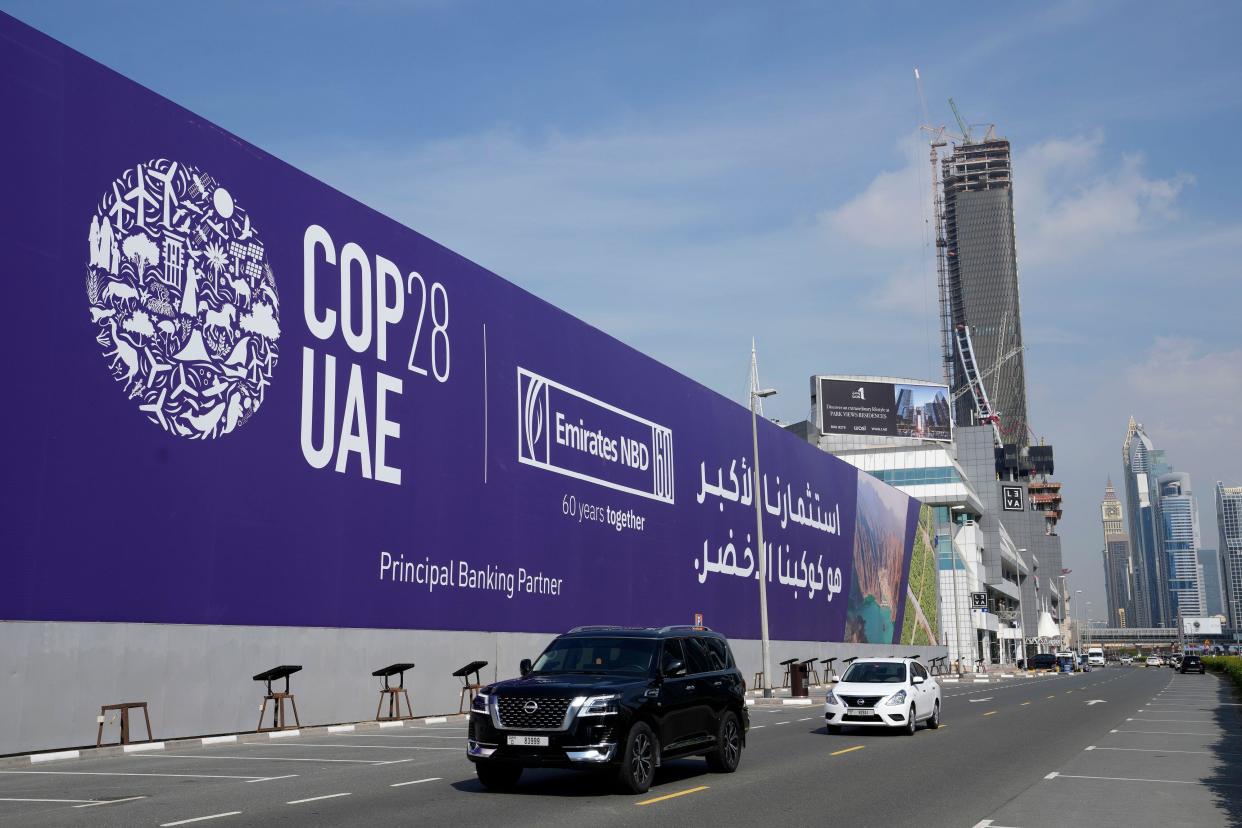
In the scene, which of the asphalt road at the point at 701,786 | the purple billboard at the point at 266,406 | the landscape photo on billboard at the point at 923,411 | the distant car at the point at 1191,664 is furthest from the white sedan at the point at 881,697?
the landscape photo on billboard at the point at 923,411

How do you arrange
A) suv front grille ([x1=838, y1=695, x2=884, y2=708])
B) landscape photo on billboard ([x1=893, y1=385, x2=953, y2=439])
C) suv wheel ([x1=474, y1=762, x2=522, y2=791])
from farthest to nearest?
landscape photo on billboard ([x1=893, y1=385, x2=953, y2=439]), suv front grille ([x1=838, y1=695, x2=884, y2=708]), suv wheel ([x1=474, y1=762, x2=522, y2=791])

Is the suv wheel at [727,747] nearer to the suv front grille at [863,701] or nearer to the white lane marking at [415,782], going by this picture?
the white lane marking at [415,782]

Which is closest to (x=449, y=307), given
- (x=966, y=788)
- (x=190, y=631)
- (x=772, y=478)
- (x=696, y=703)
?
(x=190, y=631)

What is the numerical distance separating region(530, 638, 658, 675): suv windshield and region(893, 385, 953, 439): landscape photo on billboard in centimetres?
12047

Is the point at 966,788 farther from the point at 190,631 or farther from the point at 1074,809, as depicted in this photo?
the point at 190,631

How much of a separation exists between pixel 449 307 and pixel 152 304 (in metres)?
10.5

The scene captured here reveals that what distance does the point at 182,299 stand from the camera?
71.3ft

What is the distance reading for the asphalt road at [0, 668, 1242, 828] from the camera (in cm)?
1142

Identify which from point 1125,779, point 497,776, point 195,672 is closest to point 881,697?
point 1125,779

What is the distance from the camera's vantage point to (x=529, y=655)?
3250cm

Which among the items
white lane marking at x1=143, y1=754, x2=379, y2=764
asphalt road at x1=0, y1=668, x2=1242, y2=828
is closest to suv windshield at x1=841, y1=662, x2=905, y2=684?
asphalt road at x1=0, y1=668, x2=1242, y2=828

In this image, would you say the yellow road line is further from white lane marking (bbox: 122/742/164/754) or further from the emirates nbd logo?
the emirates nbd logo

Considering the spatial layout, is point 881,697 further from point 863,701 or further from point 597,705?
point 597,705

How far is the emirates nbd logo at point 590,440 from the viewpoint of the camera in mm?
34062
